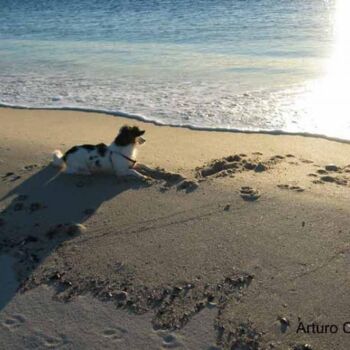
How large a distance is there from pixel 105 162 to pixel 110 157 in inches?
Result: 3.5

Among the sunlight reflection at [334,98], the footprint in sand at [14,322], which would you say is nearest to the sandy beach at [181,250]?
the footprint in sand at [14,322]

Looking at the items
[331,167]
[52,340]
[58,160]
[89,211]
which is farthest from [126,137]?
[52,340]

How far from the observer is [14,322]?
141 inches

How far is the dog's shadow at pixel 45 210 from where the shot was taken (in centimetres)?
445

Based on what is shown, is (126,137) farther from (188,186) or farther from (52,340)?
(52,340)

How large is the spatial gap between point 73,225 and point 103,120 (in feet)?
12.8

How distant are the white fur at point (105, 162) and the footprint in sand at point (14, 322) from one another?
8.30ft

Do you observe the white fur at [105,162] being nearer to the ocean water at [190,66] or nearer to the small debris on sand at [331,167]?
the small debris on sand at [331,167]

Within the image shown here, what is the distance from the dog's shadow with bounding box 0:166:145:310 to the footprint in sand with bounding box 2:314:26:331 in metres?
0.17

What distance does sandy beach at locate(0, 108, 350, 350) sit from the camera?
11.4 feet

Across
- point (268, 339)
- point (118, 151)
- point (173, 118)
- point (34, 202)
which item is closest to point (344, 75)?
point (173, 118)

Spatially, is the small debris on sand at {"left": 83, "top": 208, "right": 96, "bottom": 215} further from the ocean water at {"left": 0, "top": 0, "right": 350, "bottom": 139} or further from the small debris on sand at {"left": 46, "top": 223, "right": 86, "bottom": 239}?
the ocean water at {"left": 0, "top": 0, "right": 350, "bottom": 139}

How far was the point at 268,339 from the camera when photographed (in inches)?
131

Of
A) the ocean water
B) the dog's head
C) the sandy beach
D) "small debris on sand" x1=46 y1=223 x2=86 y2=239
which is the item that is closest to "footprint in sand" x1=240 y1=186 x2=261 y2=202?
the sandy beach
